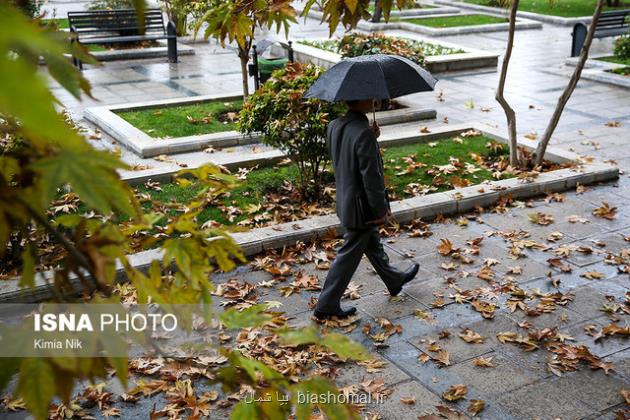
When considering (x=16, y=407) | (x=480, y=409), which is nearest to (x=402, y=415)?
(x=480, y=409)

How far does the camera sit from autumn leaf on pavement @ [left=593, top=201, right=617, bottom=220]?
8.38m

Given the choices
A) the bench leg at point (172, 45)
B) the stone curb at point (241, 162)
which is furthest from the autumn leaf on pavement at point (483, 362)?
the bench leg at point (172, 45)

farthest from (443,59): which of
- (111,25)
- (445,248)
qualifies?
(445,248)

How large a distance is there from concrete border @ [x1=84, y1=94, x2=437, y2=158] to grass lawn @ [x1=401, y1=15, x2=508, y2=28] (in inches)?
494

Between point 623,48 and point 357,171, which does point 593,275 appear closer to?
point 357,171

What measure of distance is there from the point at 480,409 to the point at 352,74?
2.76 metres

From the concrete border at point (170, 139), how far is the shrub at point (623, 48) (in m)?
7.23

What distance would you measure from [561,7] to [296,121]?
81.2 ft

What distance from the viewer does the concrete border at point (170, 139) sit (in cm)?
1096

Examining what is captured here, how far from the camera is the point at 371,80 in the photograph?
6.00 metres

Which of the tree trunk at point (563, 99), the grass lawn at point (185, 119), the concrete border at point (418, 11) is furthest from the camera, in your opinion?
the concrete border at point (418, 11)

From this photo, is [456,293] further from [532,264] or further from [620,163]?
[620,163]

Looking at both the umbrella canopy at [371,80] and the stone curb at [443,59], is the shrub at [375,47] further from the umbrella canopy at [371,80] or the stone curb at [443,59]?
the umbrella canopy at [371,80]

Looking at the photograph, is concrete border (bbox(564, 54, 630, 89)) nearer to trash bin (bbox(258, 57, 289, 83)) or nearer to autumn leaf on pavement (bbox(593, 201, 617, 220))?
trash bin (bbox(258, 57, 289, 83))
